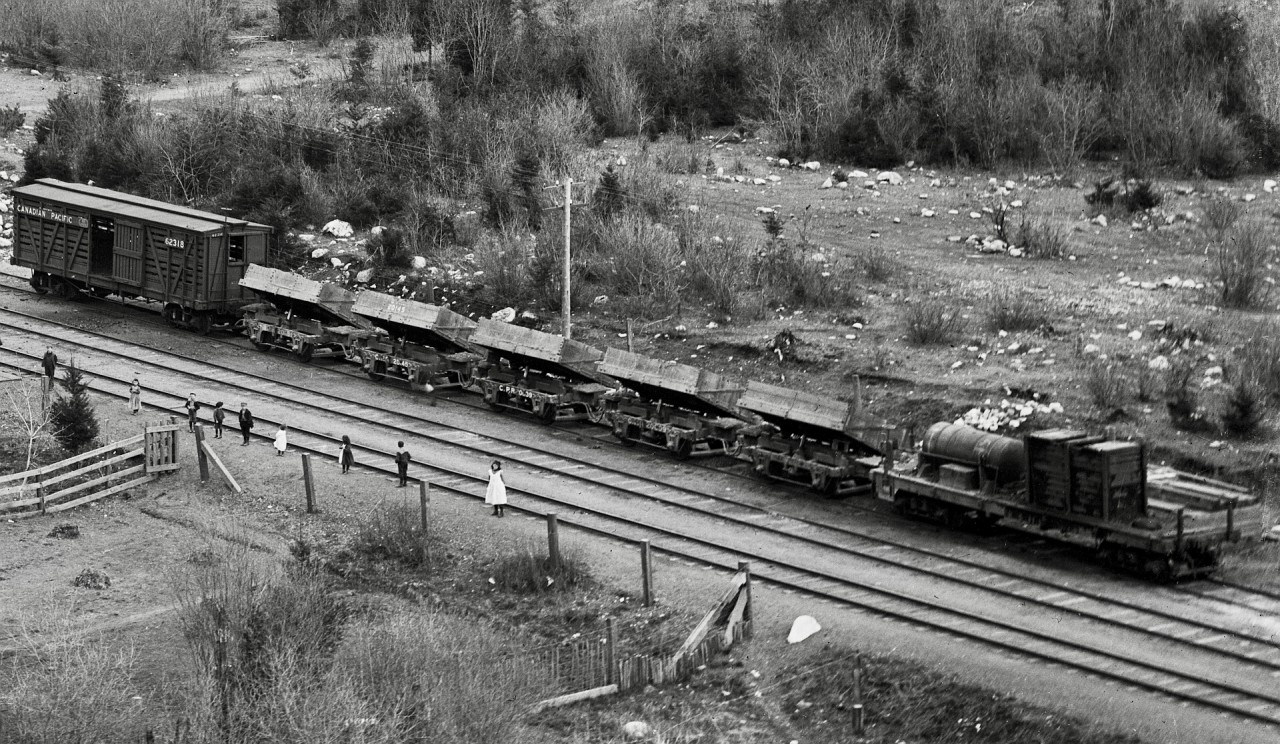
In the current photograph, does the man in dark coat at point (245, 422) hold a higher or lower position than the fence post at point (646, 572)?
higher

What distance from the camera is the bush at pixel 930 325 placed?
33625mm

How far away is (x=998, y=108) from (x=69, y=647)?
38361 mm

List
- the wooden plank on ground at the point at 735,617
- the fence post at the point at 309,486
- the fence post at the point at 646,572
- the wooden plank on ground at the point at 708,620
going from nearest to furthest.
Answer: the wooden plank on ground at the point at 708,620
the wooden plank on ground at the point at 735,617
the fence post at the point at 646,572
the fence post at the point at 309,486

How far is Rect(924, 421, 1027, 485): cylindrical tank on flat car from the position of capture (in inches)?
943

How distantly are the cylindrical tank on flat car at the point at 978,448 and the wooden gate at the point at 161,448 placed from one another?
538 inches

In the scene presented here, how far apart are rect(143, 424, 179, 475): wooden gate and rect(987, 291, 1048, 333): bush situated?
57.5ft

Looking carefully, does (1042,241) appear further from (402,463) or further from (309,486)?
(309,486)

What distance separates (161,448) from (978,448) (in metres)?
14.7

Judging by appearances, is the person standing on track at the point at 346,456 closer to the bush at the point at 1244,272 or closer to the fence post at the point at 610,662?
the fence post at the point at 610,662

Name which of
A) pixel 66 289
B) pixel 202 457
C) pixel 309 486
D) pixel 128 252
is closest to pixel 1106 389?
pixel 309 486

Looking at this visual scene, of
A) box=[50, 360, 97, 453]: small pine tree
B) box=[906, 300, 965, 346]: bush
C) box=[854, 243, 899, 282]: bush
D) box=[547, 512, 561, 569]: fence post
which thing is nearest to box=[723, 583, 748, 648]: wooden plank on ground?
box=[547, 512, 561, 569]: fence post

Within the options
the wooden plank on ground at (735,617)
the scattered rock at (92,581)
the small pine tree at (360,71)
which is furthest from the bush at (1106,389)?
the small pine tree at (360,71)

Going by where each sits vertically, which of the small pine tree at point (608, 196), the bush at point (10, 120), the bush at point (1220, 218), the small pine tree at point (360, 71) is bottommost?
the bush at point (1220, 218)

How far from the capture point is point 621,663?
19844mm
